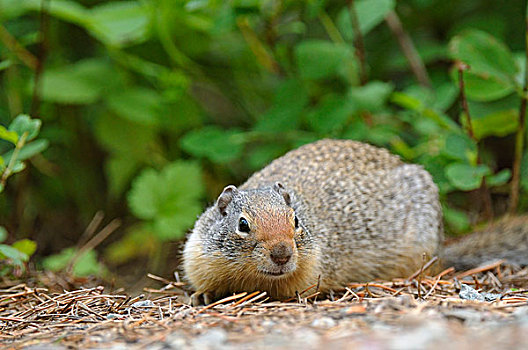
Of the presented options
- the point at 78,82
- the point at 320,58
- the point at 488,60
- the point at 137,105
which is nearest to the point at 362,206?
the point at 488,60

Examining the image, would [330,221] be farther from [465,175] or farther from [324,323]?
[324,323]

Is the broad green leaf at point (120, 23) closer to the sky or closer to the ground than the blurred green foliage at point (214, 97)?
closer to the sky

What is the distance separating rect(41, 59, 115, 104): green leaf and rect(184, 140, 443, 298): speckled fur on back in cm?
190

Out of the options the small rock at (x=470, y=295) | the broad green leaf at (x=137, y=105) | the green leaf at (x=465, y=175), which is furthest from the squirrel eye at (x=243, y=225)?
the broad green leaf at (x=137, y=105)

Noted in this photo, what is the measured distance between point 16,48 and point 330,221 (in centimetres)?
307

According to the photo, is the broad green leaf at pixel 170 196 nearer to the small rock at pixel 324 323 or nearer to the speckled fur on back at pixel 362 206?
the speckled fur on back at pixel 362 206

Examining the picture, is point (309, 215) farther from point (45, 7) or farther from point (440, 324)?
point (45, 7)

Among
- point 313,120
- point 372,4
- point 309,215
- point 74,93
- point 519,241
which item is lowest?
point 519,241

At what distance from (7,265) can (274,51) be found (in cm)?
269

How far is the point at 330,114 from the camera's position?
4902mm

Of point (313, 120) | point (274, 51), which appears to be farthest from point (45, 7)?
point (313, 120)

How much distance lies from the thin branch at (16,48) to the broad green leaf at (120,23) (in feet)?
2.24

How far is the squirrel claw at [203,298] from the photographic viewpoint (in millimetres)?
3410

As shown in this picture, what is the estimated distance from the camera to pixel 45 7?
15.4 ft
